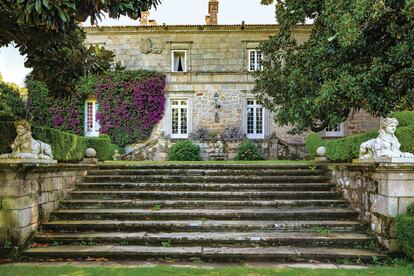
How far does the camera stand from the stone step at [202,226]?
260 inches

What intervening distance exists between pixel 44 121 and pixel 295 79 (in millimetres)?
16871

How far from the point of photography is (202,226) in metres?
6.60

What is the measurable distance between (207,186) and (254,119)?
1227 centimetres

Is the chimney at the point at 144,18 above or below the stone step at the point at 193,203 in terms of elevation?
above

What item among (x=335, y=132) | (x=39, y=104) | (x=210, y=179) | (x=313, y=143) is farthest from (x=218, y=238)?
(x=39, y=104)

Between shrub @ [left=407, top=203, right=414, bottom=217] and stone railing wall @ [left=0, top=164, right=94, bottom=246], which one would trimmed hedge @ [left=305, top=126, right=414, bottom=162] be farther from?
stone railing wall @ [left=0, top=164, right=94, bottom=246]

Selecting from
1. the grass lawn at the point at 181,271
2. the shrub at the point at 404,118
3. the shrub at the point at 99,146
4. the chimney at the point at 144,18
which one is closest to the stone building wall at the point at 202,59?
the chimney at the point at 144,18

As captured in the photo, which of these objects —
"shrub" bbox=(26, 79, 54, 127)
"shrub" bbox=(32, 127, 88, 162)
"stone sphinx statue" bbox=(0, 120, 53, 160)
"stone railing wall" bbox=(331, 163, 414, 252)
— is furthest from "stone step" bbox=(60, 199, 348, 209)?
"shrub" bbox=(26, 79, 54, 127)

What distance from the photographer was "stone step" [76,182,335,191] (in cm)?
838

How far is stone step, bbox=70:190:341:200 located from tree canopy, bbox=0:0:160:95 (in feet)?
9.01

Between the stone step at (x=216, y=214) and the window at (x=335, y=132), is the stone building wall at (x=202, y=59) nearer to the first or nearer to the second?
the window at (x=335, y=132)

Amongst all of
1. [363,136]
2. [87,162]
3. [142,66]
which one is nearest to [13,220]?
[87,162]

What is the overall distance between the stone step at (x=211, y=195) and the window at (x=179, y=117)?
39.5 feet

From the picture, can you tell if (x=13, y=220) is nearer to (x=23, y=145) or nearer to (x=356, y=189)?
(x=23, y=145)
